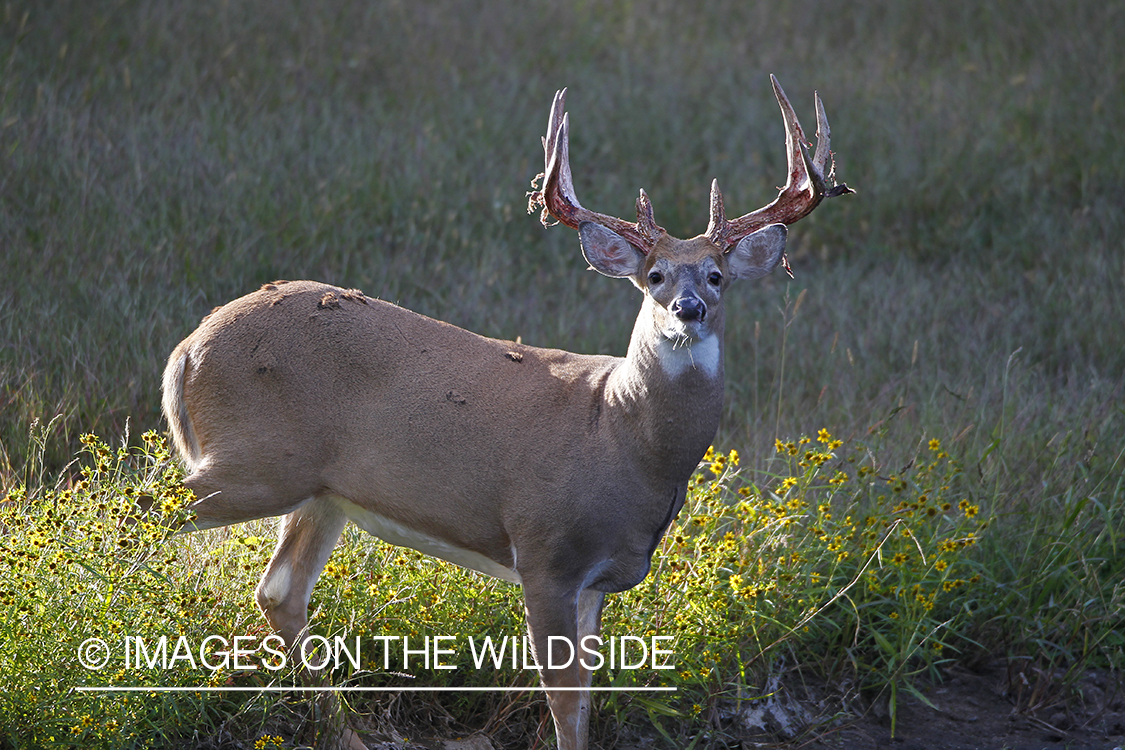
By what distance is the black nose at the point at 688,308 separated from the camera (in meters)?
3.51

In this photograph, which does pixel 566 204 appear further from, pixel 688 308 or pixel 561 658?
pixel 561 658

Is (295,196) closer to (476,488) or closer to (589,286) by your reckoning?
(589,286)

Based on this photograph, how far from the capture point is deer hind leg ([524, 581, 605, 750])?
3832 mm

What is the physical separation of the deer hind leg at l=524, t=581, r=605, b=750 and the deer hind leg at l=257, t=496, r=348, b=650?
843mm

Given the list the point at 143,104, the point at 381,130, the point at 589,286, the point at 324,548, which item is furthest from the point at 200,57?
the point at 324,548

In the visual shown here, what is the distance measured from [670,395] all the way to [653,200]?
207 inches

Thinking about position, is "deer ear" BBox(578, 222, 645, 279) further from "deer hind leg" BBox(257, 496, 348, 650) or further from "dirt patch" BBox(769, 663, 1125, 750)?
"dirt patch" BBox(769, 663, 1125, 750)

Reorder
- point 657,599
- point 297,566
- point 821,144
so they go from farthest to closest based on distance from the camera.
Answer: point 657,599
point 297,566
point 821,144

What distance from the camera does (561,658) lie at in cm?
388

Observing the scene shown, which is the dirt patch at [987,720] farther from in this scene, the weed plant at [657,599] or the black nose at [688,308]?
the black nose at [688,308]

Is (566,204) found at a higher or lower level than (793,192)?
lower

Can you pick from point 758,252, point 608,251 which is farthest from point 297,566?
point 758,252

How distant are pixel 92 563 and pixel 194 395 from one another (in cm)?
67

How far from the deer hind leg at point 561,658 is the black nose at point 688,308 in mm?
979
